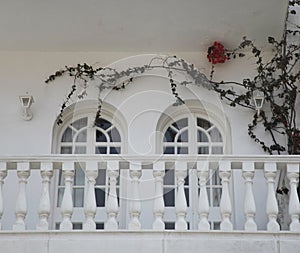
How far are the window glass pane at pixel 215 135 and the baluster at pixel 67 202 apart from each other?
2.10 meters

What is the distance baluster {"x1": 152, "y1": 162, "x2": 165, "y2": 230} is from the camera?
502cm

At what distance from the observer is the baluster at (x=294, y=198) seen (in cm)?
502

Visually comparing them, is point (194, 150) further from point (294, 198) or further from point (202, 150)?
point (294, 198)

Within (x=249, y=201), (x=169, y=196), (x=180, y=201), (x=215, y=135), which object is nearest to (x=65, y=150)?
(x=169, y=196)

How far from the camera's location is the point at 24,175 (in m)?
5.21

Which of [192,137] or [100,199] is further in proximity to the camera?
[192,137]

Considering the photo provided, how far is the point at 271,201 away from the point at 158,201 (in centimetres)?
89

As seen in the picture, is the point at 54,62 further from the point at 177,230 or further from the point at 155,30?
the point at 177,230

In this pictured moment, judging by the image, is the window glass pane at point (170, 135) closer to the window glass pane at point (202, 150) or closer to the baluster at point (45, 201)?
the window glass pane at point (202, 150)

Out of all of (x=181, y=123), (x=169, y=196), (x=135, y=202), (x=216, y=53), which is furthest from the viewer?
(x=181, y=123)

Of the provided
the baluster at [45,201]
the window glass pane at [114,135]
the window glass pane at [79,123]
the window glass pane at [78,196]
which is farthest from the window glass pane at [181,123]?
the baluster at [45,201]

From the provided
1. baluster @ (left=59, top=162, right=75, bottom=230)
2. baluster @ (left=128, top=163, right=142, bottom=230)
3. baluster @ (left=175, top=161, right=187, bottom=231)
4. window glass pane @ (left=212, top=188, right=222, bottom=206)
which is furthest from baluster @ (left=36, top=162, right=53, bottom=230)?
window glass pane @ (left=212, top=188, right=222, bottom=206)

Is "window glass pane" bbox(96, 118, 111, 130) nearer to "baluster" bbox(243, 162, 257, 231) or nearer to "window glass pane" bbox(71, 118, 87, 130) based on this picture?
"window glass pane" bbox(71, 118, 87, 130)

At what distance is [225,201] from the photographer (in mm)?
5102
